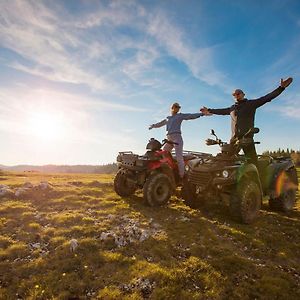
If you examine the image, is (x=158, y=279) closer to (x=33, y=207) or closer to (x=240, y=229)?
(x=240, y=229)

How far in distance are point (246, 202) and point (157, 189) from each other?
13.2ft

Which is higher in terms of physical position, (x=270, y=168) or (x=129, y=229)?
(x=270, y=168)

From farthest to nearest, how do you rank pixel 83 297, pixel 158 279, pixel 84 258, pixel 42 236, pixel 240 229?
1. pixel 240 229
2. pixel 42 236
3. pixel 84 258
4. pixel 158 279
5. pixel 83 297

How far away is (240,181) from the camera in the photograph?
463 inches

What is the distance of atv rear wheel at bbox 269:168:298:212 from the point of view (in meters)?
14.4

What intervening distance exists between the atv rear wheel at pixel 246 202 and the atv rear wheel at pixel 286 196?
2.74m

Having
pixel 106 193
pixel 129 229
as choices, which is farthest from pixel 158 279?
pixel 106 193

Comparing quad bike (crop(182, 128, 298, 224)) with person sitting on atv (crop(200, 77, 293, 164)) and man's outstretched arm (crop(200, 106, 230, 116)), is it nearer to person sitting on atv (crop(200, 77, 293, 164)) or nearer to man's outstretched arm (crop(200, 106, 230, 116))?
person sitting on atv (crop(200, 77, 293, 164))

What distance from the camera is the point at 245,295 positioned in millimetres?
7066

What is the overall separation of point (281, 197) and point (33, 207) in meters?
11.1

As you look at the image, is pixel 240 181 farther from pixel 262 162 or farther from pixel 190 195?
pixel 190 195

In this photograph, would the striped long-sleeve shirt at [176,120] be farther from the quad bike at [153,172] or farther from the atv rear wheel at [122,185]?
the atv rear wheel at [122,185]

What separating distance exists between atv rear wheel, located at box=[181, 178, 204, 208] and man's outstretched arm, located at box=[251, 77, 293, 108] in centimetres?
431

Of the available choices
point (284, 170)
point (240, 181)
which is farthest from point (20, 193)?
point (284, 170)
